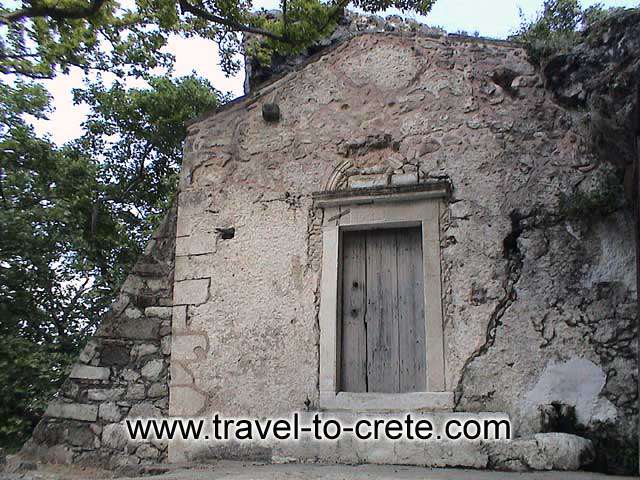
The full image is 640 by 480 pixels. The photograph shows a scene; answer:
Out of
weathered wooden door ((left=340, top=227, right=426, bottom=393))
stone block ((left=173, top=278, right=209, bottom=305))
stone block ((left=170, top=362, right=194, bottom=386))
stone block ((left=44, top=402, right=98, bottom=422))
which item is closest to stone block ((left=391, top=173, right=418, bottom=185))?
weathered wooden door ((left=340, top=227, right=426, bottom=393))

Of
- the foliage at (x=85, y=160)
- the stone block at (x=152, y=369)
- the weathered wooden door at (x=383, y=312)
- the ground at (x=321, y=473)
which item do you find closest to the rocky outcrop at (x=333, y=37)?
the foliage at (x=85, y=160)

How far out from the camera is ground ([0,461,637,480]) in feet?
11.0

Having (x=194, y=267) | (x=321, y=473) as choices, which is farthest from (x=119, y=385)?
(x=321, y=473)

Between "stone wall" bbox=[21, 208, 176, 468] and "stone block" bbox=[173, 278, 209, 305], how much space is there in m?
0.10

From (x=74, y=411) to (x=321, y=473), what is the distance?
2388mm

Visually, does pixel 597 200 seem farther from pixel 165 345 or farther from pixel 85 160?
pixel 85 160

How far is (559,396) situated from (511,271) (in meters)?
0.88

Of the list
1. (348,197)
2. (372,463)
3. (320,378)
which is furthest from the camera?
(348,197)

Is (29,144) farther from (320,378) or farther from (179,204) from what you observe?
(320,378)

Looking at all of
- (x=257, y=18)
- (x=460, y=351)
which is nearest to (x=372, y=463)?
(x=460, y=351)

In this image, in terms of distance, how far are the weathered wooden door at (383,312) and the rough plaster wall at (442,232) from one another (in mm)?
243

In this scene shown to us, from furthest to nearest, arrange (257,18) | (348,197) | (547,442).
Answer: (257,18)
(348,197)
(547,442)

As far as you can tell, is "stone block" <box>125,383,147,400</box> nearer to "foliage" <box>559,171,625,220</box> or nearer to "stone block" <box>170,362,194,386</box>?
"stone block" <box>170,362,194,386</box>

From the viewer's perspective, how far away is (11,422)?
7125mm
